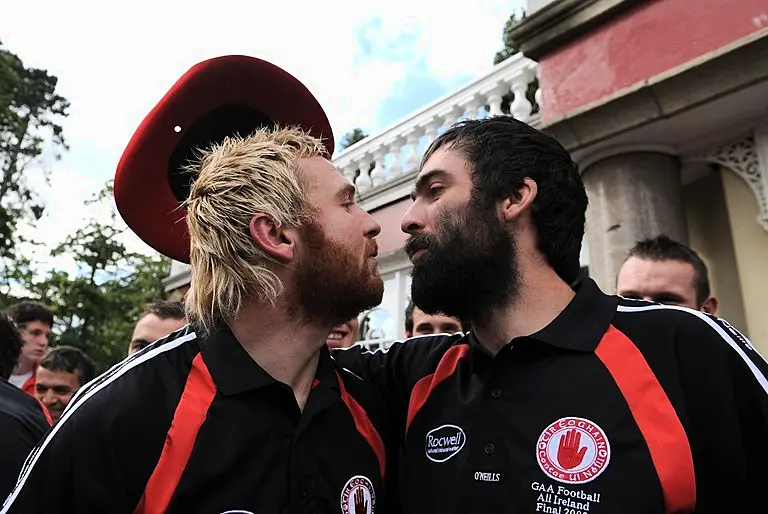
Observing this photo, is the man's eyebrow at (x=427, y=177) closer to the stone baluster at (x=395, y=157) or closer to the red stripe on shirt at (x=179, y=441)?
the red stripe on shirt at (x=179, y=441)

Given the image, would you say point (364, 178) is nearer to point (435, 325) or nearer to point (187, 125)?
point (435, 325)

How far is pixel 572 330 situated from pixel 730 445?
455 mm

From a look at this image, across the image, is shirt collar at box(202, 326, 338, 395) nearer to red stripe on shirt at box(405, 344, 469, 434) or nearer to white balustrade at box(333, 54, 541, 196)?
red stripe on shirt at box(405, 344, 469, 434)

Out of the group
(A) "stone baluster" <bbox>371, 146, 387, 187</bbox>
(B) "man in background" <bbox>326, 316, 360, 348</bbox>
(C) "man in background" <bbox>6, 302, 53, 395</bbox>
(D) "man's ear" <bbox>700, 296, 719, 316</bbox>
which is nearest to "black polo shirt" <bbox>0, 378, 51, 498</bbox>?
(B) "man in background" <bbox>326, 316, 360, 348</bbox>

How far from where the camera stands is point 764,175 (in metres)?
4.13

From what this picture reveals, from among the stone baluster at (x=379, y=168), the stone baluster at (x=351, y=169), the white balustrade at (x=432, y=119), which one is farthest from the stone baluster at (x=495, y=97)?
the stone baluster at (x=351, y=169)

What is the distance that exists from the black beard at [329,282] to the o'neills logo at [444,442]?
1.63 feet

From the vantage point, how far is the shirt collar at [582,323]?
167cm

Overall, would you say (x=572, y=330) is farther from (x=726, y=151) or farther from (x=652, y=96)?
(x=726, y=151)

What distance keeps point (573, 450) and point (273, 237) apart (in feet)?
3.58

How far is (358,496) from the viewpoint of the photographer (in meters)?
1.72

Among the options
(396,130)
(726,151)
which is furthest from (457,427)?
(396,130)

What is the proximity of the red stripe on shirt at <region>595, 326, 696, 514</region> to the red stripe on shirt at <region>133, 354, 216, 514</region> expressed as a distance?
40.9 inches

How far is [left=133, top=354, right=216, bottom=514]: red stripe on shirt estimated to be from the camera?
4.78 ft
